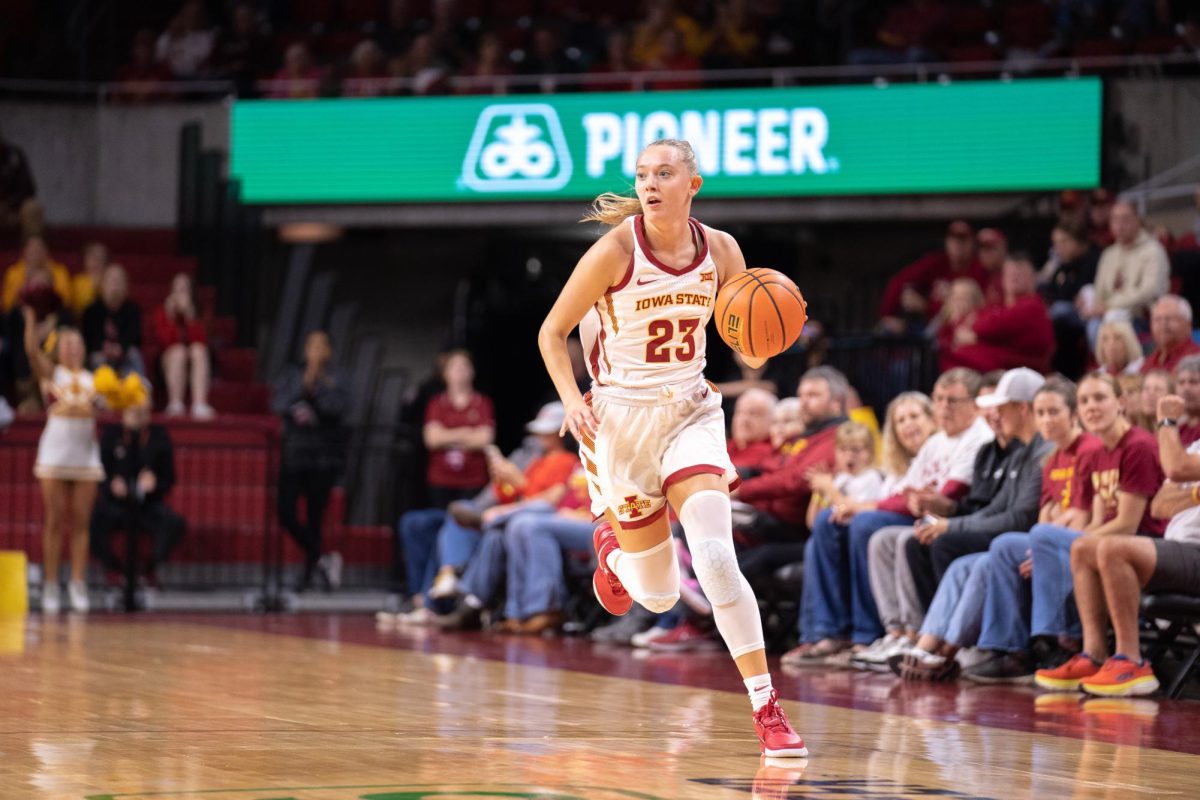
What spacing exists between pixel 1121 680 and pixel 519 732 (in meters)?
2.80

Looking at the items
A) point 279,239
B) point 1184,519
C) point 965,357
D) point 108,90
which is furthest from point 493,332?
point 1184,519

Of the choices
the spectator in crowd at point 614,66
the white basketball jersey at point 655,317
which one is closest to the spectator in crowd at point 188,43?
the spectator in crowd at point 614,66

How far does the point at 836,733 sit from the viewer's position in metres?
5.67

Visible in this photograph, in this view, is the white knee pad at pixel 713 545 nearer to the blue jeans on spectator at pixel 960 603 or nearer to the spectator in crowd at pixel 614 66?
the blue jeans on spectator at pixel 960 603

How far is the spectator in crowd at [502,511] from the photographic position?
11109 millimetres

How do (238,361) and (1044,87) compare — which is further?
(238,361)

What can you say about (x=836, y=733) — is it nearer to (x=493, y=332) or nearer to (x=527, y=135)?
(x=527, y=135)

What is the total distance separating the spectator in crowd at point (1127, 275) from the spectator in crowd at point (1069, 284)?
Answer: 219 millimetres

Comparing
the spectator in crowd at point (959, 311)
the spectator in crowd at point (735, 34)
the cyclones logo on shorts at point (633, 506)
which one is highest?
the spectator in crowd at point (735, 34)

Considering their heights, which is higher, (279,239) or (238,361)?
(279,239)

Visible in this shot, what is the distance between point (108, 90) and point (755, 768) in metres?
15.1

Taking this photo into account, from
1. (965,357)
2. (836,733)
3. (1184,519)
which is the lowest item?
(836,733)

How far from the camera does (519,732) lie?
217 inches

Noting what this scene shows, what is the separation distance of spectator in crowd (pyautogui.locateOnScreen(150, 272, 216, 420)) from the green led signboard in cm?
160
